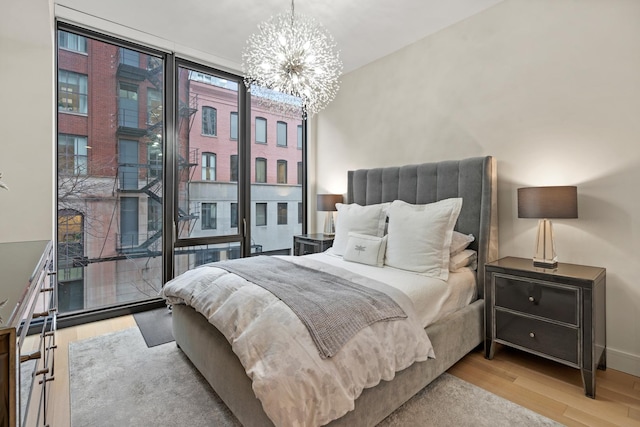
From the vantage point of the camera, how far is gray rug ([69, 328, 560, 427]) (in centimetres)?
169

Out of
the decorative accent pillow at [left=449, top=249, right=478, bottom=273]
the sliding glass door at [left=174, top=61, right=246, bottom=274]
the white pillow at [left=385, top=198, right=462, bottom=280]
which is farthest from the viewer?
the sliding glass door at [left=174, top=61, right=246, bottom=274]

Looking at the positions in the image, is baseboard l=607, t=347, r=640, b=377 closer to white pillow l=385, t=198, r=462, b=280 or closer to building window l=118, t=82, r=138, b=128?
white pillow l=385, t=198, r=462, b=280

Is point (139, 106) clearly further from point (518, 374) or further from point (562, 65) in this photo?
point (518, 374)

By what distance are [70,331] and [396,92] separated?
4.19m

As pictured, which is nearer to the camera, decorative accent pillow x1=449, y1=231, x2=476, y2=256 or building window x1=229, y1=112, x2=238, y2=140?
decorative accent pillow x1=449, y1=231, x2=476, y2=256

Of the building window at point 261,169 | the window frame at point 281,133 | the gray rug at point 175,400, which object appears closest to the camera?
the gray rug at point 175,400

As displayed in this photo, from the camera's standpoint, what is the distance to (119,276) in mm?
3318

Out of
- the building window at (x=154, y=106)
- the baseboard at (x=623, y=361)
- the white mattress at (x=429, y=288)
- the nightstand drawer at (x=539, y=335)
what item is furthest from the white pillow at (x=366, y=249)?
the building window at (x=154, y=106)

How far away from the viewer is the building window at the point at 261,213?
4.32 meters

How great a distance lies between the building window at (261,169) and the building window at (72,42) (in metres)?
2.14

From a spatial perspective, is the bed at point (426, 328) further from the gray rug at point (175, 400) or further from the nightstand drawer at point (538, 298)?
the nightstand drawer at point (538, 298)

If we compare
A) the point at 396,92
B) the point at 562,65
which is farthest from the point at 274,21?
the point at 562,65

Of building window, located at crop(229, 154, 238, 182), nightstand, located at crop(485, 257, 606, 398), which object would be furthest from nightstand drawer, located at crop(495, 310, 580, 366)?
building window, located at crop(229, 154, 238, 182)

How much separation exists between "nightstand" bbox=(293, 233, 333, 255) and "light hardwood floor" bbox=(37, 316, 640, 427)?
6.27 ft
